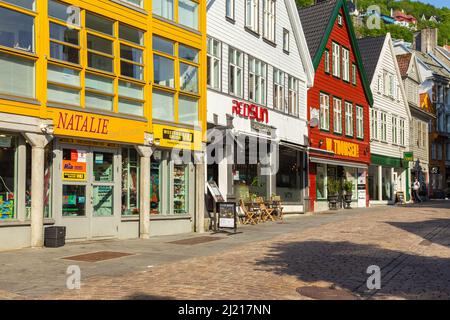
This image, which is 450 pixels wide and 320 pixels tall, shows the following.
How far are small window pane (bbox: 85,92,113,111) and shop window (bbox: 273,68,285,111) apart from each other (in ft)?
35.7

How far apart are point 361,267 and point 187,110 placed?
30.4ft

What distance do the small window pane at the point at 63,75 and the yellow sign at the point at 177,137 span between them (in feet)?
10.3

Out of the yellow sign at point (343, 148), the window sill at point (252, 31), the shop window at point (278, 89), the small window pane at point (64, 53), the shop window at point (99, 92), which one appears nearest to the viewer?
the small window pane at point (64, 53)

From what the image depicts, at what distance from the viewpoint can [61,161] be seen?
14625 millimetres

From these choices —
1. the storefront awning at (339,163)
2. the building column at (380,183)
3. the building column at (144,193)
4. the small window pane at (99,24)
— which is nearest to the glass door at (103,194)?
the building column at (144,193)

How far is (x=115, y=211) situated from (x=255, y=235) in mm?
4282

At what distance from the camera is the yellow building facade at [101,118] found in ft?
43.9

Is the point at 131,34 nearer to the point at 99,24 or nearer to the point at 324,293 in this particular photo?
the point at 99,24

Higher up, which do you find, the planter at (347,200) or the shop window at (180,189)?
the shop window at (180,189)

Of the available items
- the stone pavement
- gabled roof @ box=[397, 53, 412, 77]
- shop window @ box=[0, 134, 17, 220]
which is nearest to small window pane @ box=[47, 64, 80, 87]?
shop window @ box=[0, 134, 17, 220]

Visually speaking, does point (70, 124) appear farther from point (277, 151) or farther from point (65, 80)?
point (277, 151)

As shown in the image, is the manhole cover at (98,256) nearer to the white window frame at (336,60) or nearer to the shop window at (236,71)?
the shop window at (236,71)
